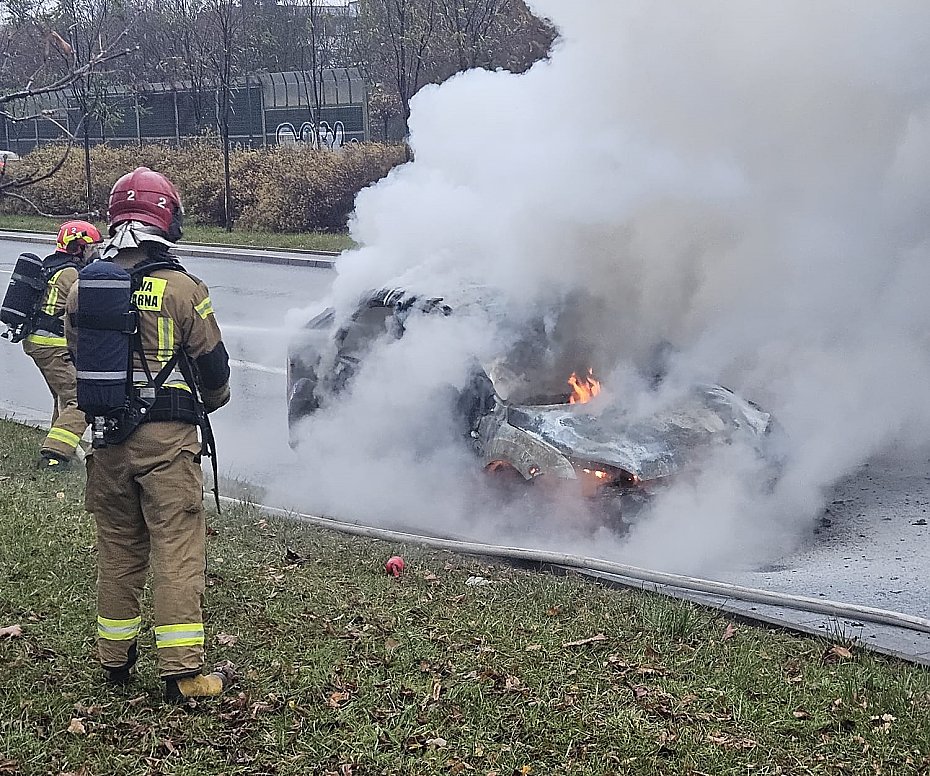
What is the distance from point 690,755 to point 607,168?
5.59 m

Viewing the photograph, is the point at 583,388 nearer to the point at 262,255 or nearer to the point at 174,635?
the point at 174,635

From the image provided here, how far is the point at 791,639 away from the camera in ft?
17.3

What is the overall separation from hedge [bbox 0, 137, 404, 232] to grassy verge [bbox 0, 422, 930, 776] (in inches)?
827

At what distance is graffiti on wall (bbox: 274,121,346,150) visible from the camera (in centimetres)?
3388

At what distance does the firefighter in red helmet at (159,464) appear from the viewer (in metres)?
4.31

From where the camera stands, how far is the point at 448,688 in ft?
15.0

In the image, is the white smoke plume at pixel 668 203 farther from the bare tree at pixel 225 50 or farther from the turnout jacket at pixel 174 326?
the bare tree at pixel 225 50

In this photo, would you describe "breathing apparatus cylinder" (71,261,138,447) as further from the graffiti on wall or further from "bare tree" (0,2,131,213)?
the graffiti on wall

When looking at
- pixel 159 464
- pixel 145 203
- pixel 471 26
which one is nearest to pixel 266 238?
pixel 471 26

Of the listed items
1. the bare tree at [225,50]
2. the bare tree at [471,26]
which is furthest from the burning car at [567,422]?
the bare tree at [225,50]

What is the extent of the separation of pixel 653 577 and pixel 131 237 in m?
3.06

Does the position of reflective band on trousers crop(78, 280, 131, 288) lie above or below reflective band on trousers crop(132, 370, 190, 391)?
above

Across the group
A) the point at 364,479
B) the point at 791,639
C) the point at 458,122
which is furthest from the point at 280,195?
the point at 791,639

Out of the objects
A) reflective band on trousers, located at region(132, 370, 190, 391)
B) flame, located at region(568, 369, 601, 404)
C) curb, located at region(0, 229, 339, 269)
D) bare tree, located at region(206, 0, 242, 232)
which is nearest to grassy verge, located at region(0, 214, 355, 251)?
curb, located at region(0, 229, 339, 269)
